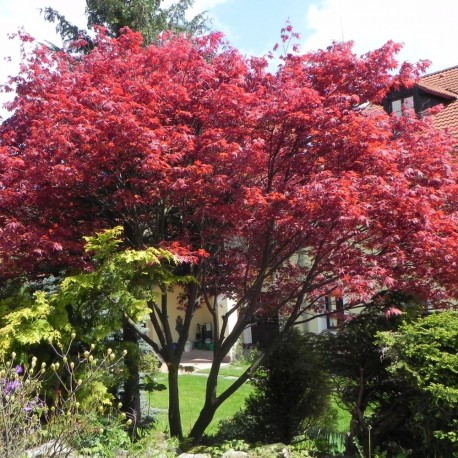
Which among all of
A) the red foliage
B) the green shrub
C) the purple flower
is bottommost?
the green shrub

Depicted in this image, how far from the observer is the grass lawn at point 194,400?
33.9 feet

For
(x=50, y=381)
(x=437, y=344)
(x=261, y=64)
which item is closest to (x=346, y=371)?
(x=437, y=344)

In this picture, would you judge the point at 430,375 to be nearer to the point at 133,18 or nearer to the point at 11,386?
the point at 11,386

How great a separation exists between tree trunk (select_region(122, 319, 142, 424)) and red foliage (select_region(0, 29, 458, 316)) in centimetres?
131

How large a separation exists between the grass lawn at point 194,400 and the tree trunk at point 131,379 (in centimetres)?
92

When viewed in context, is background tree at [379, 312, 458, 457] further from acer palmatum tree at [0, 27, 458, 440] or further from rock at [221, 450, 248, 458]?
rock at [221, 450, 248, 458]

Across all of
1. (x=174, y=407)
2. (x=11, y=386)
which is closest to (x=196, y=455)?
(x=174, y=407)

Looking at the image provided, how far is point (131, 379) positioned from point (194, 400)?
207 inches

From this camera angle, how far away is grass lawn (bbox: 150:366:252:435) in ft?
33.9

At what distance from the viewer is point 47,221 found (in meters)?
6.51

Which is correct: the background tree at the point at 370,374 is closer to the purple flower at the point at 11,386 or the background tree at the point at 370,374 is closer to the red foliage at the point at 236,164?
the red foliage at the point at 236,164

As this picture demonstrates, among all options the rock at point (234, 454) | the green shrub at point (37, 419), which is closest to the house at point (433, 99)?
the rock at point (234, 454)

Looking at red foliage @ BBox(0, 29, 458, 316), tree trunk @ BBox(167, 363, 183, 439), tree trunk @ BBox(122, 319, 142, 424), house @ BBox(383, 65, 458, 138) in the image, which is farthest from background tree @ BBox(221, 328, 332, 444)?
house @ BBox(383, 65, 458, 138)

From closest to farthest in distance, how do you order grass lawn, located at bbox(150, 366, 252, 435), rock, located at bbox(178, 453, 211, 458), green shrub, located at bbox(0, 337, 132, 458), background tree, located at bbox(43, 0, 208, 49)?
green shrub, located at bbox(0, 337, 132, 458) < rock, located at bbox(178, 453, 211, 458) < grass lawn, located at bbox(150, 366, 252, 435) < background tree, located at bbox(43, 0, 208, 49)
